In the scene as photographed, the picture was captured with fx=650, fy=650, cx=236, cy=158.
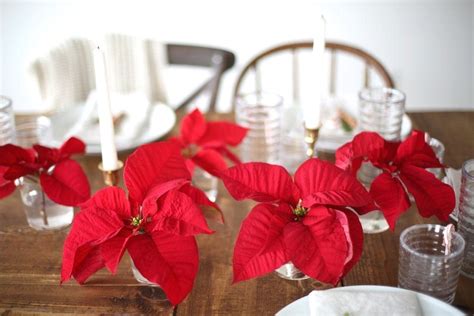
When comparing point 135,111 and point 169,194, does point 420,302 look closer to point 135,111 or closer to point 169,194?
point 169,194

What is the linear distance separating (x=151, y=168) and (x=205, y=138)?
25 cm

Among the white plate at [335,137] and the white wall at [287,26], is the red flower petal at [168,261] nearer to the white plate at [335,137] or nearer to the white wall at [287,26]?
the white plate at [335,137]

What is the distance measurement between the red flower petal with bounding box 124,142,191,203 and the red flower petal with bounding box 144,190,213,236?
45 mm

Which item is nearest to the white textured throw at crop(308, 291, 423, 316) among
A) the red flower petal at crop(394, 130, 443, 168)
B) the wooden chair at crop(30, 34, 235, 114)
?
the red flower petal at crop(394, 130, 443, 168)

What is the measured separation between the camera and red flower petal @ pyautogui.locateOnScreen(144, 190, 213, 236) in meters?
0.80

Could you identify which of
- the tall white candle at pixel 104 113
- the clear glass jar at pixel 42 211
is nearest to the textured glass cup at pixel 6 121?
the clear glass jar at pixel 42 211

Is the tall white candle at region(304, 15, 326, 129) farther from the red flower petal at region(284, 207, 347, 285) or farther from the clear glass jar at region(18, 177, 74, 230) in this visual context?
the clear glass jar at region(18, 177, 74, 230)

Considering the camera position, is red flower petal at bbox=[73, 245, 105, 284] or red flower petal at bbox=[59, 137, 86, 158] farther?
red flower petal at bbox=[59, 137, 86, 158]

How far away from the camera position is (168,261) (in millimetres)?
781

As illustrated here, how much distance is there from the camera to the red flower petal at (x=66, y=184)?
0.97 m

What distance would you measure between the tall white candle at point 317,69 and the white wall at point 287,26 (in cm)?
168

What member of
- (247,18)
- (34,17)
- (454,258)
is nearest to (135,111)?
(454,258)

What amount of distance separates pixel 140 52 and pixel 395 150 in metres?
1.22

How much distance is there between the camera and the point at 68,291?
888mm
